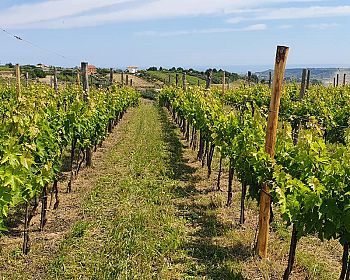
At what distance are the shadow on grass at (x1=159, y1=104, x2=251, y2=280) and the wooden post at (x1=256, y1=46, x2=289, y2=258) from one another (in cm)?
34

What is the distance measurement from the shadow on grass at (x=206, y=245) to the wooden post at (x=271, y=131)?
0.34 meters

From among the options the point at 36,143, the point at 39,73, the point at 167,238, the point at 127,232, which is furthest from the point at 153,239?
the point at 39,73

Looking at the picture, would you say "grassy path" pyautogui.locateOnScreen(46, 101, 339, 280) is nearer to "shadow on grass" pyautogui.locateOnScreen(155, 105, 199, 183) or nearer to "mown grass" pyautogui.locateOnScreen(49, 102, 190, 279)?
"mown grass" pyautogui.locateOnScreen(49, 102, 190, 279)

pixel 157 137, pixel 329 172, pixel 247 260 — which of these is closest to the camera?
pixel 329 172

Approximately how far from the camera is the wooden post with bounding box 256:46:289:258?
5109 millimetres

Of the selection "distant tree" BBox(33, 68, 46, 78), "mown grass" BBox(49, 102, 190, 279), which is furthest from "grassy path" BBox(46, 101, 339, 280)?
"distant tree" BBox(33, 68, 46, 78)

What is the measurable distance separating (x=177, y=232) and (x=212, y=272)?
121 centimetres

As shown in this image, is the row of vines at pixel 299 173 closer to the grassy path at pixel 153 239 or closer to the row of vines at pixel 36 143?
the grassy path at pixel 153 239

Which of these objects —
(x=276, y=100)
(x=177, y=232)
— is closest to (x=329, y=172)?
(x=276, y=100)

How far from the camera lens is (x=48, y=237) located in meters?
6.21

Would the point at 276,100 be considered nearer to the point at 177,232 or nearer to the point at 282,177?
the point at 282,177

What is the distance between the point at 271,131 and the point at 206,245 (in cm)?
188

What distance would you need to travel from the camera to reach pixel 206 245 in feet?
19.8

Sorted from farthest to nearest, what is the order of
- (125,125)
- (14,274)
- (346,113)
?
(125,125) < (346,113) < (14,274)
